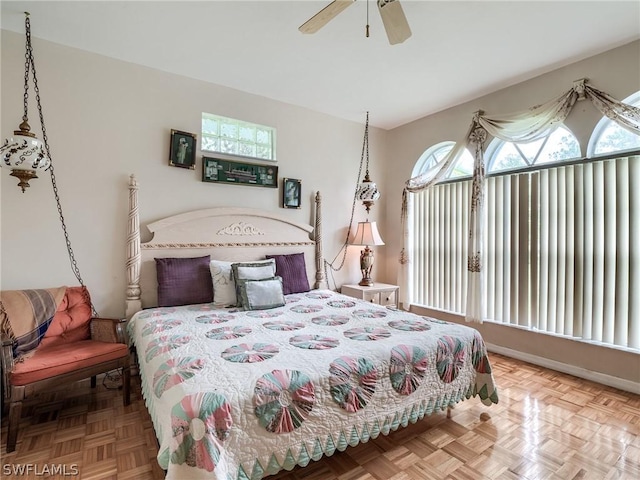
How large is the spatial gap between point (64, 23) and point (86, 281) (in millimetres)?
1993

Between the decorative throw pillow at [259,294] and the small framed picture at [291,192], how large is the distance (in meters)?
1.20

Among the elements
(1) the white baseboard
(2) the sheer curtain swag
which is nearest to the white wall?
(2) the sheer curtain swag

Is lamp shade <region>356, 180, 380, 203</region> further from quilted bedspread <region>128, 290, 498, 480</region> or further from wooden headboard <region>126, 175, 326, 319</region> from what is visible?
quilted bedspread <region>128, 290, 498, 480</region>

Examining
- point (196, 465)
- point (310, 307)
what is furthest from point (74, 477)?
point (310, 307)

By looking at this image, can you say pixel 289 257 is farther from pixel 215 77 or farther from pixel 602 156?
pixel 602 156

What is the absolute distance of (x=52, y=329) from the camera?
2.28 m

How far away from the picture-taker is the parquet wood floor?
5.44 ft

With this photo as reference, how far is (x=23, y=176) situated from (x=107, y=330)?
1.25m

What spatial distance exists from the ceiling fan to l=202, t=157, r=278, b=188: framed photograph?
1726mm

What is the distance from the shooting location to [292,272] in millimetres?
3410

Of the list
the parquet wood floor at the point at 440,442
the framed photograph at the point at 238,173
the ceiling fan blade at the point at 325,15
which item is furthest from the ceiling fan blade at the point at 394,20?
the parquet wood floor at the point at 440,442

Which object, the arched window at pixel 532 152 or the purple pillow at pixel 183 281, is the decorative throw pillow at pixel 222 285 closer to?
the purple pillow at pixel 183 281

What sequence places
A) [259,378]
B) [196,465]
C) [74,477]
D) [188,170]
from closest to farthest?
[196,465] → [259,378] → [74,477] → [188,170]

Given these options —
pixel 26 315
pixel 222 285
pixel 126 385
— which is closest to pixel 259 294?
pixel 222 285
